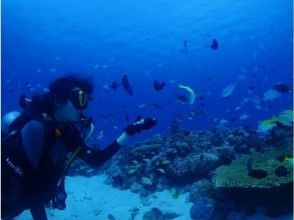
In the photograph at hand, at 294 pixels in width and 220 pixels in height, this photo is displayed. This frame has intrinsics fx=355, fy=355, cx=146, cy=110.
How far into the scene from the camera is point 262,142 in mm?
12500

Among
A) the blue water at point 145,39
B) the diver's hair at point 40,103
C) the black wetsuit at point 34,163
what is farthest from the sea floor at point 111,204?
the blue water at point 145,39

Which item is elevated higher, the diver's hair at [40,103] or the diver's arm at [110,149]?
the diver's hair at [40,103]

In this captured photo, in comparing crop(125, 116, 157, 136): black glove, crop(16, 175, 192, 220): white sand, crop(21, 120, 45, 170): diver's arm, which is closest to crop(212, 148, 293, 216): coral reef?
crop(16, 175, 192, 220): white sand

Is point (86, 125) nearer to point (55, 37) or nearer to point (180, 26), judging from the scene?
point (180, 26)

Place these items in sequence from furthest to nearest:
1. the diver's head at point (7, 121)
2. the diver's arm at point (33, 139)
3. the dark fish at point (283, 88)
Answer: the dark fish at point (283, 88) → the diver's head at point (7, 121) → the diver's arm at point (33, 139)

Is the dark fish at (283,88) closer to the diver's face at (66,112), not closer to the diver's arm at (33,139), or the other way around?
the diver's face at (66,112)

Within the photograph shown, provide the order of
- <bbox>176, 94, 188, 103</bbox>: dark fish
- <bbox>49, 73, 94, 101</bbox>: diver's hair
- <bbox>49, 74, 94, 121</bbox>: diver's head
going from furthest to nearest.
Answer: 1. <bbox>176, 94, 188, 103</bbox>: dark fish
2. <bbox>49, 73, 94, 101</bbox>: diver's hair
3. <bbox>49, 74, 94, 121</bbox>: diver's head

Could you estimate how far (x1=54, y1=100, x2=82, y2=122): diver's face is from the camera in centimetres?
512

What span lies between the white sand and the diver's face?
14.4ft

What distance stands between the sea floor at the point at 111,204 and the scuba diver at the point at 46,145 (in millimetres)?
4022

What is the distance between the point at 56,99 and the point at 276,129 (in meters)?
9.47

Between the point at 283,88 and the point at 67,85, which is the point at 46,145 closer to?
the point at 67,85

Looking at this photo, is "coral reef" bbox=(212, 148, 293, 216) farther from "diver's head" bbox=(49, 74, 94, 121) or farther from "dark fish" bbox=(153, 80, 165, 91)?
"diver's head" bbox=(49, 74, 94, 121)

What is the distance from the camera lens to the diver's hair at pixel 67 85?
5195mm
